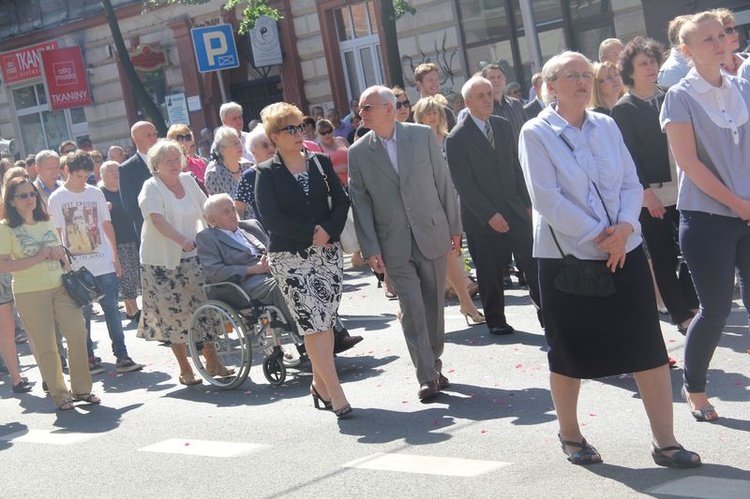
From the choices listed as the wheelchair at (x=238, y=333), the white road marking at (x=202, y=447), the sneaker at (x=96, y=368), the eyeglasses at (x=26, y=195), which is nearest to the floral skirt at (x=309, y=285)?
the white road marking at (x=202, y=447)

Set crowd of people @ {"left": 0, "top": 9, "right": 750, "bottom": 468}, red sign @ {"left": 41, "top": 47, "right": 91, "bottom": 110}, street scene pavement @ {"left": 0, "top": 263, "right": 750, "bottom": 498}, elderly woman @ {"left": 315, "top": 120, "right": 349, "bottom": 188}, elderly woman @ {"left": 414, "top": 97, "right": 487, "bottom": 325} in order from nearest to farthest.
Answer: crowd of people @ {"left": 0, "top": 9, "right": 750, "bottom": 468} → street scene pavement @ {"left": 0, "top": 263, "right": 750, "bottom": 498} → elderly woman @ {"left": 414, "top": 97, "right": 487, "bottom": 325} → elderly woman @ {"left": 315, "top": 120, "right": 349, "bottom": 188} → red sign @ {"left": 41, "top": 47, "right": 91, "bottom": 110}

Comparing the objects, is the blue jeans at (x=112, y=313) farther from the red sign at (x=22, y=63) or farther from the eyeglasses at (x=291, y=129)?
the red sign at (x=22, y=63)

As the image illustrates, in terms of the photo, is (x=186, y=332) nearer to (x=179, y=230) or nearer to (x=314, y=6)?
(x=179, y=230)

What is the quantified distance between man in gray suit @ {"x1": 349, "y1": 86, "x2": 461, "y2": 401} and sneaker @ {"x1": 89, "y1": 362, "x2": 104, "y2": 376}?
441 cm

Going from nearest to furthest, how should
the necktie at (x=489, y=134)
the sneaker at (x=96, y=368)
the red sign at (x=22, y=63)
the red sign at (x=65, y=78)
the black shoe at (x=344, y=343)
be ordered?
the necktie at (x=489, y=134), the black shoe at (x=344, y=343), the sneaker at (x=96, y=368), the red sign at (x=65, y=78), the red sign at (x=22, y=63)

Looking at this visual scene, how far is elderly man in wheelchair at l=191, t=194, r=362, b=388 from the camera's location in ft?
31.1

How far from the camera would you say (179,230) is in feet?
33.5

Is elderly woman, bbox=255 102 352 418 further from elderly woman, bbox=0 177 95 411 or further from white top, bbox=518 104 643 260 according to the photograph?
elderly woman, bbox=0 177 95 411

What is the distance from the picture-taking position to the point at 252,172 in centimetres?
1036

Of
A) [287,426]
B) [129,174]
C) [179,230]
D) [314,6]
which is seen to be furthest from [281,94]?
[287,426]

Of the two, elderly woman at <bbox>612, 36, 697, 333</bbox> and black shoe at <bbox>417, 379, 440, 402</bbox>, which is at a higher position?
elderly woman at <bbox>612, 36, 697, 333</bbox>

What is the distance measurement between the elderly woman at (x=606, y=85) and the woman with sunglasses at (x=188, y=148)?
4429 millimetres

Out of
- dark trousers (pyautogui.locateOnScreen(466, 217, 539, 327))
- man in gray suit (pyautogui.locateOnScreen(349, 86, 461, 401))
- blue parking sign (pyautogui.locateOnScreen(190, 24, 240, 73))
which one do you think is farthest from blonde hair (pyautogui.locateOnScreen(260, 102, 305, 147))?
blue parking sign (pyautogui.locateOnScreen(190, 24, 240, 73))

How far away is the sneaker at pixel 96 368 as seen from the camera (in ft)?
38.5
